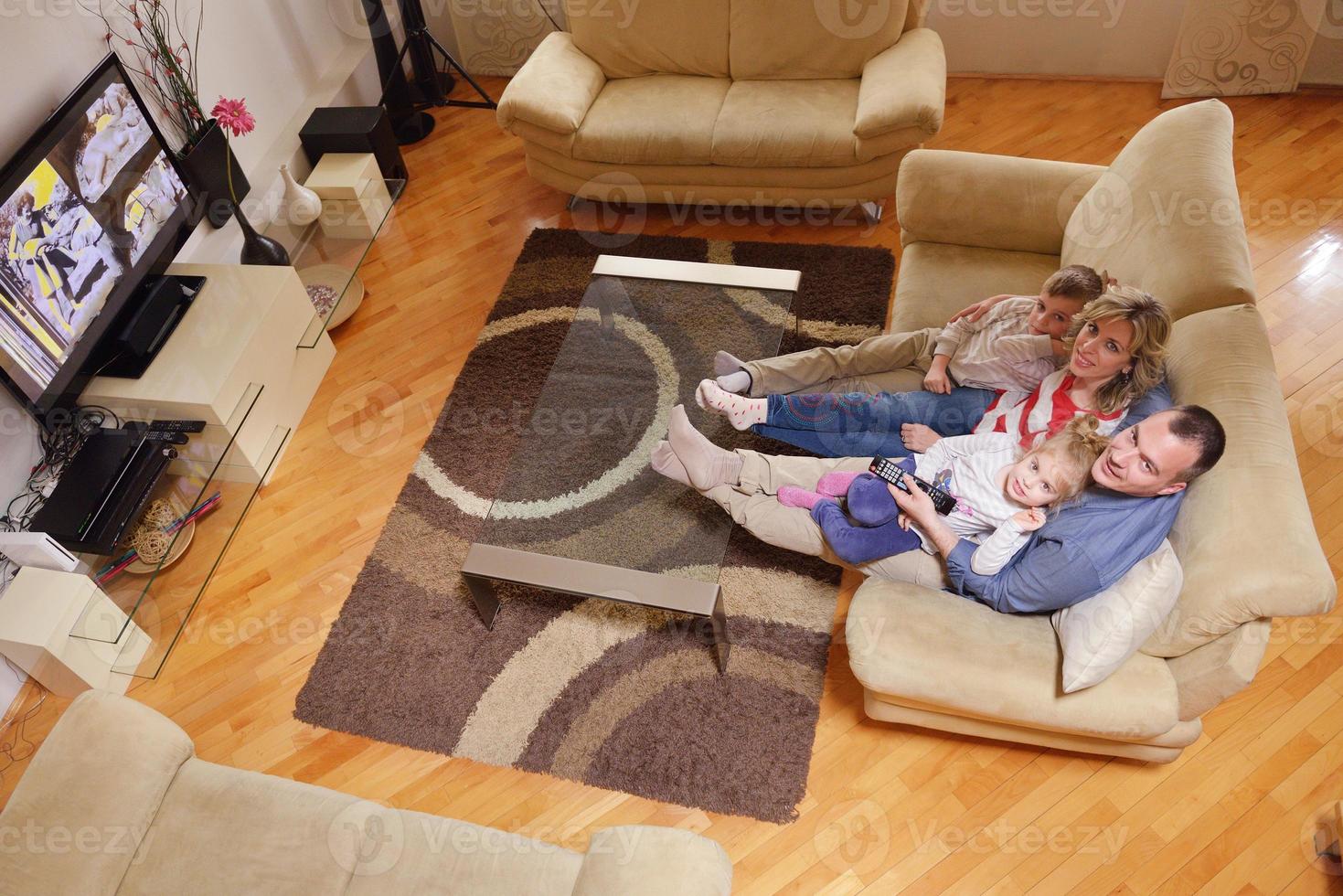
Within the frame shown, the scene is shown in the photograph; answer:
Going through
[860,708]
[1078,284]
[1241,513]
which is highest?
[1078,284]

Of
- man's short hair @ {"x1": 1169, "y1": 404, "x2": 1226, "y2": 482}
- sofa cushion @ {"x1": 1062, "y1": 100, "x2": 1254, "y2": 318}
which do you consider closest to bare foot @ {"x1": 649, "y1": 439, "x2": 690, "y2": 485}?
man's short hair @ {"x1": 1169, "y1": 404, "x2": 1226, "y2": 482}

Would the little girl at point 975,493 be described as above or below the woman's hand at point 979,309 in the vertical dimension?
below

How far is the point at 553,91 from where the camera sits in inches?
140

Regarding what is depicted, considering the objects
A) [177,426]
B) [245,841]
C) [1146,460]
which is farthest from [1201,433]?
[177,426]

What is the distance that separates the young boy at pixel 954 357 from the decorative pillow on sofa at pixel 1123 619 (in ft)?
2.38

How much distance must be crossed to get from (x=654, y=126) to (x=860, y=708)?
88.7 inches

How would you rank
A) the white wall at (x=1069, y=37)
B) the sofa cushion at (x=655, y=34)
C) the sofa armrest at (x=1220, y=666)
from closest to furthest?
the sofa armrest at (x=1220, y=666)
the sofa cushion at (x=655, y=34)
the white wall at (x=1069, y=37)

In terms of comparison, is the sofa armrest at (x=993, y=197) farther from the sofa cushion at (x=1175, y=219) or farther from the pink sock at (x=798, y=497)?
the pink sock at (x=798, y=497)

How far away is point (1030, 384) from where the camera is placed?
2516 millimetres

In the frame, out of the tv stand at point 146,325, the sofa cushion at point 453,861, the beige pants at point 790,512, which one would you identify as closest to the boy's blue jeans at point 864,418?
the beige pants at point 790,512

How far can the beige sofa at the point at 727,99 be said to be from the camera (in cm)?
340

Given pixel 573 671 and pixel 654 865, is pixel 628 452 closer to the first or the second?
pixel 573 671

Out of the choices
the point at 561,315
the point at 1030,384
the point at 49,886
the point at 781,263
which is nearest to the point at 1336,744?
the point at 1030,384

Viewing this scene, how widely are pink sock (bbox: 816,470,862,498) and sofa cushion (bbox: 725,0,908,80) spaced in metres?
1.96
